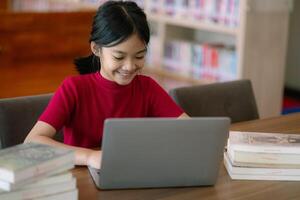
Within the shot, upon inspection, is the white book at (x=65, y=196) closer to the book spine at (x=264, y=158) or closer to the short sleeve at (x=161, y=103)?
the book spine at (x=264, y=158)

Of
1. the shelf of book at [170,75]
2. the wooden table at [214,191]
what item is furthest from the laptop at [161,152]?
the shelf of book at [170,75]

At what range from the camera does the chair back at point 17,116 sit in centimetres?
187

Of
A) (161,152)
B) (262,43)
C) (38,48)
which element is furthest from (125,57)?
(38,48)

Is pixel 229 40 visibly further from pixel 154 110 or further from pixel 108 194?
pixel 108 194

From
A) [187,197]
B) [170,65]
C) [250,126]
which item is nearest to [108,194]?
[187,197]

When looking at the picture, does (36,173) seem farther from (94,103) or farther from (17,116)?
(17,116)

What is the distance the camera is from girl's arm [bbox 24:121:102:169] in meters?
1.48

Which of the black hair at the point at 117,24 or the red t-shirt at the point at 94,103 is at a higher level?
the black hair at the point at 117,24

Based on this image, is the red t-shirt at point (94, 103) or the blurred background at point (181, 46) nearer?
the red t-shirt at point (94, 103)

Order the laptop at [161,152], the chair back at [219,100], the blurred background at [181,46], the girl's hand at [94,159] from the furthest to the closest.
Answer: the blurred background at [181,46] < the chair back at [219,100] < the girl's hand at [94,159] < the laptop at [161,152]

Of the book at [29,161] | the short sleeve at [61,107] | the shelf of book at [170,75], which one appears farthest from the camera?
the shelf of book at [170,75]

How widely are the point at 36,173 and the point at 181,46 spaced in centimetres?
326

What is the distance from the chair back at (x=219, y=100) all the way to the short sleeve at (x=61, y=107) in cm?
54

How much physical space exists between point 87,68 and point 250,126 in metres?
0.61
